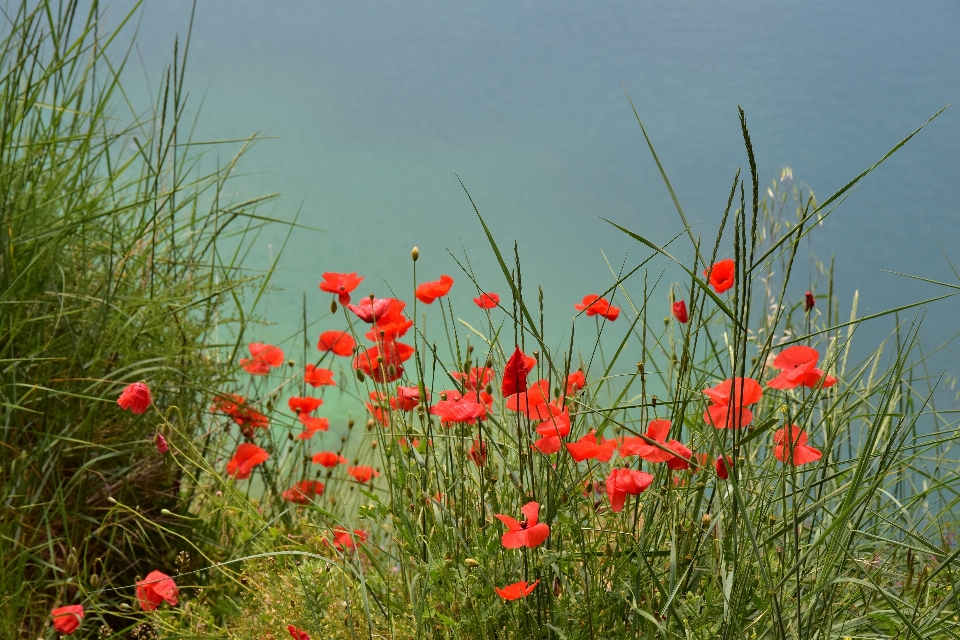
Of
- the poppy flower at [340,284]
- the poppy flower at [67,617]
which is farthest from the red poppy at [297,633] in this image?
the poppy flower at [340,284]

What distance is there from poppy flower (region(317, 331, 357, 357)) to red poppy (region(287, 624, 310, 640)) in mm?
472

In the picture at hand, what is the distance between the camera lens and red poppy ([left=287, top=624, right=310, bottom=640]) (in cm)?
105

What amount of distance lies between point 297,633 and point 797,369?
2.20ft

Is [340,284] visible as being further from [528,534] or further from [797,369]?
[797,369]

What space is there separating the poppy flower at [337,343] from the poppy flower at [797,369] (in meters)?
0.73

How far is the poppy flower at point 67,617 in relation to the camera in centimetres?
119

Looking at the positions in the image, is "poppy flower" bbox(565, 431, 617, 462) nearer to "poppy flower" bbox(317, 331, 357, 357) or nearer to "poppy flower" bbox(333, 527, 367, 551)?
"poppy flower" bbox(333, 527, 367, 551)

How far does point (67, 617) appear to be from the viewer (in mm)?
1198

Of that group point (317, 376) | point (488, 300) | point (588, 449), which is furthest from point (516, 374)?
point (317, 376)

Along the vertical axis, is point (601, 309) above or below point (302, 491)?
above

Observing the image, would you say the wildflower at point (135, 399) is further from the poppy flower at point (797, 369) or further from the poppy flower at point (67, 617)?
the poppy flower at point (797, 369)

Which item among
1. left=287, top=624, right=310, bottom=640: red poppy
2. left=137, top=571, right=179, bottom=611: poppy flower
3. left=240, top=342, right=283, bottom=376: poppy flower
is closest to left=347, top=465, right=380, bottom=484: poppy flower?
left=240, top=342, right=283, bottom=376: poppy flower

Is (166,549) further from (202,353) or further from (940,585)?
(940,585)

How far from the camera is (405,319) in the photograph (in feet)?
4.03
